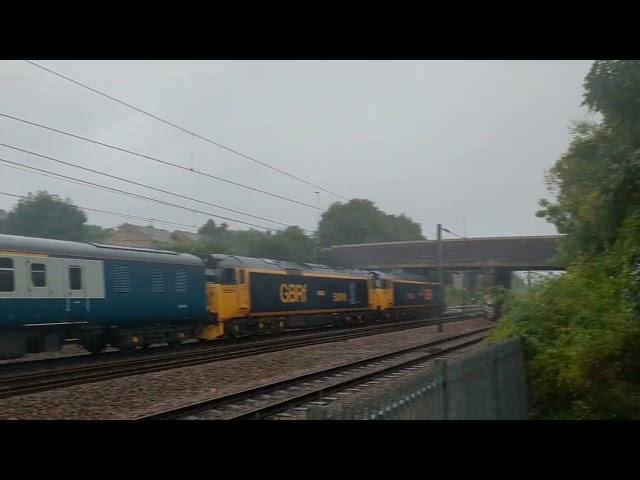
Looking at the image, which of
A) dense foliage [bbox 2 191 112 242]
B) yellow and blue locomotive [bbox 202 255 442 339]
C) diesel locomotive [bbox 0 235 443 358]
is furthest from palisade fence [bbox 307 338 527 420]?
dense foliage [bbox 2 191 112 242]

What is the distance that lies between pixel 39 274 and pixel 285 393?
5510mm

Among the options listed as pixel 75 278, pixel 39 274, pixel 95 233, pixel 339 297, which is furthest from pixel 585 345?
pixel 95 233

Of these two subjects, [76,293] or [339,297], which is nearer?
[76,293]

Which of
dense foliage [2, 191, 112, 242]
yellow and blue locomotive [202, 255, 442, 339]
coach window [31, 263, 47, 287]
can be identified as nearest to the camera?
coach window [31, 263, 47, 287]

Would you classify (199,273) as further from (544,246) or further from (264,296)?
(544,246)

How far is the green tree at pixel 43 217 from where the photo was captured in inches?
784

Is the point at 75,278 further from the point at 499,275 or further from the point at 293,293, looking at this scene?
the point at 499,275

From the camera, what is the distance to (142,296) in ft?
48.0

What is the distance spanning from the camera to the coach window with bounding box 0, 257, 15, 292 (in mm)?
11250

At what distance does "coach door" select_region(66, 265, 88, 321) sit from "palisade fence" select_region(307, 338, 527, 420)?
8587mm

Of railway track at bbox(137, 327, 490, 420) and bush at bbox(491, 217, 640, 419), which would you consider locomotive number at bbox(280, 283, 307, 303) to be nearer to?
railway track at bbox(137, 327, 490, 420)
